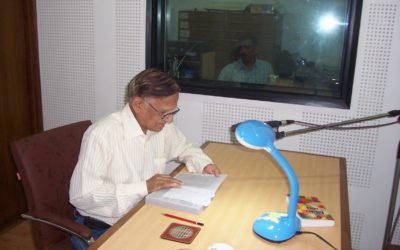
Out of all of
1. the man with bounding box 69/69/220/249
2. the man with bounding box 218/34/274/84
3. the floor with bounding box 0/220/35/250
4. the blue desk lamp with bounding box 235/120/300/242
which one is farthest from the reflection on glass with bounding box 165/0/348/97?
the floor with bounding box 0/220/35/250

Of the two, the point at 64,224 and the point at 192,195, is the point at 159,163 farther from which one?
the point at 64,224

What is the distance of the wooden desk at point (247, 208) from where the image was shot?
1278 millimetres

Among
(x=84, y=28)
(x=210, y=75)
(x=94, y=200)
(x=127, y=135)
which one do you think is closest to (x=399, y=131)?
(x=210, y=75)

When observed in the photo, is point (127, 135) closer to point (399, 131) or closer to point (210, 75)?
point (210, 75)

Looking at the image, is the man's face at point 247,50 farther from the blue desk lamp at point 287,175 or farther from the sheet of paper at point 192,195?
the blue desk lamp at point 287,175

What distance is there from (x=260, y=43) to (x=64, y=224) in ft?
5.65

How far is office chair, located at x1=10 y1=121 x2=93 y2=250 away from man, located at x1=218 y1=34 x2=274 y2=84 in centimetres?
129

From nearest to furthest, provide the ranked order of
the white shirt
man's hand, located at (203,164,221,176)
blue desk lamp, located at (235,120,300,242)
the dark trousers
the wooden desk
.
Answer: blue desk lamp, located at (235,120,300,242)
the wooden desk
the white shirt
the dark trousers
man's hand, located at (203,164,221,176)

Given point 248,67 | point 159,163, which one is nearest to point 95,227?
point 159,163

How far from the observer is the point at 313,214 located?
4.81ft

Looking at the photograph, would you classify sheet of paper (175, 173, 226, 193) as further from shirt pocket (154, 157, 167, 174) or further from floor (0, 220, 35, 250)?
floor (0, 220, 35, 250)

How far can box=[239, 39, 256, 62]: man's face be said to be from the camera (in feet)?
8.49

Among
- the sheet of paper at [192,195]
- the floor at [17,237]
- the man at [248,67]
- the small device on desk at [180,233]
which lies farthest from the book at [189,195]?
the floor at [17,237]

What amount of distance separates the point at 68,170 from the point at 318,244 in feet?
3.78
